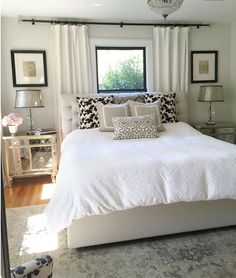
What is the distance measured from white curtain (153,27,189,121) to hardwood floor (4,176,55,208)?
2.26 meters

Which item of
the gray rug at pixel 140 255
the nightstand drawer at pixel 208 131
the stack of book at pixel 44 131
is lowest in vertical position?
the gray rug at pixel 140 255

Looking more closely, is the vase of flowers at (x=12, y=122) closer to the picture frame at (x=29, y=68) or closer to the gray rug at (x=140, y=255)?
the picture frame at (x=29, y=68)

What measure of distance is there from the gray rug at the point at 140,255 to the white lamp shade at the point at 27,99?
182 centimetres

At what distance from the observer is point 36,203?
3.27 meters

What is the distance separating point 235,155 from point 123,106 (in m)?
1.67

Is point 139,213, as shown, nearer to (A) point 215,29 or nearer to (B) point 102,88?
(B) point 102,88

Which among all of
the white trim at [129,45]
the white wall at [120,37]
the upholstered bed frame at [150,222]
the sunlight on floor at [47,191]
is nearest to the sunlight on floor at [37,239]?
the upholstered bed frame at [150,222]

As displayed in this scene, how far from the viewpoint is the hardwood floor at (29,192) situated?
3301mm

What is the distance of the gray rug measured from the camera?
196 centimetres

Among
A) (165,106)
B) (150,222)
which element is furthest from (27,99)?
(150,222)

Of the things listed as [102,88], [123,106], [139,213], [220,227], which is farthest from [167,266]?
[102,88]

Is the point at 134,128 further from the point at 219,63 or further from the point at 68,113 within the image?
the point at 219,63

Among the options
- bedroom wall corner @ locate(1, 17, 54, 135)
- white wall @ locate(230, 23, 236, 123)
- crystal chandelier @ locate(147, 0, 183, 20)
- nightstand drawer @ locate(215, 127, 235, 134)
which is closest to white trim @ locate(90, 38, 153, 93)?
bedroom wall corner @ locate(1, 17, 54, 135)

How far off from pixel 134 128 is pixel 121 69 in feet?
5.31
